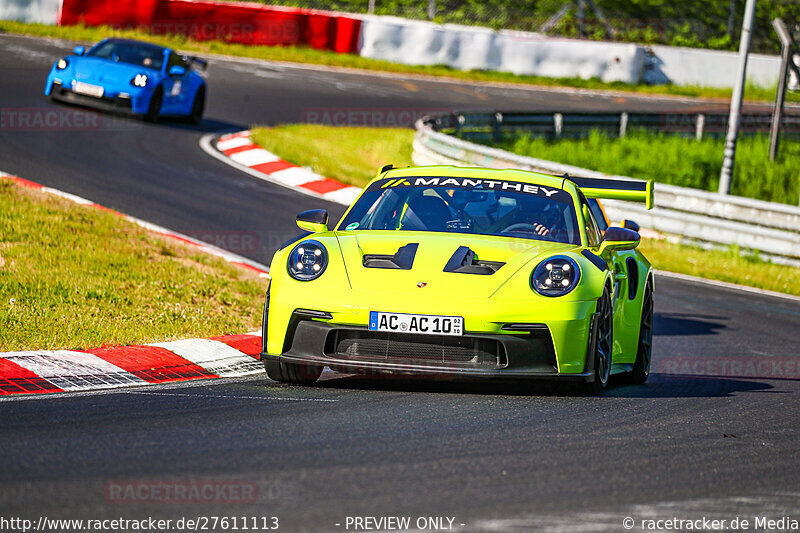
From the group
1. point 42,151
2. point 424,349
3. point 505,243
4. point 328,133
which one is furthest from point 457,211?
point 328,133

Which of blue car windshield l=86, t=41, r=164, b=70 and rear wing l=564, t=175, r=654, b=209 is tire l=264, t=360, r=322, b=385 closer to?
rear wing l=564, t=175, r=654, b=209

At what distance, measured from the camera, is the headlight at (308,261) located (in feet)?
21.9

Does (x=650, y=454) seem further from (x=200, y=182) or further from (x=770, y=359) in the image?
(x=200, y=182)

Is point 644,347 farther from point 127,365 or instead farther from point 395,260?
point 127,365

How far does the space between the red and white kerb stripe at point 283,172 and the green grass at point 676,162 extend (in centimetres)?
567

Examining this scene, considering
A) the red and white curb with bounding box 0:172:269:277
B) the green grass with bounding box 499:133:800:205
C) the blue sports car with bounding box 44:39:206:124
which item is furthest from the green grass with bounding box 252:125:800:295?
the red and white curb with bounding box 0:172:269:277

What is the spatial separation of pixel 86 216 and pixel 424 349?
6058mm

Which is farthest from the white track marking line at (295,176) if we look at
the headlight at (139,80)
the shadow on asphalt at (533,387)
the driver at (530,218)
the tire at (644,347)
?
the driver at (530,218)

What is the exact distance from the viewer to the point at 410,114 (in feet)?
87.6

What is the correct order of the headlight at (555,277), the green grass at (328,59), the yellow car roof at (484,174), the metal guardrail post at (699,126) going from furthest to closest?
the green grass at (328,59)
the metal guardrail post at (699,126)
the yellow car roof at (484,174)
the headlight at (555,277)

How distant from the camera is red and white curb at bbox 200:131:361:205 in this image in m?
17.1

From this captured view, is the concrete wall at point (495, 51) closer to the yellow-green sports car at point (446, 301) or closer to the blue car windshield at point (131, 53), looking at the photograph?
the blue car windshield at point (131, 53)

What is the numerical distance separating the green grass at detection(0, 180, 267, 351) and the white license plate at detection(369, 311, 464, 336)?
7.14 ft

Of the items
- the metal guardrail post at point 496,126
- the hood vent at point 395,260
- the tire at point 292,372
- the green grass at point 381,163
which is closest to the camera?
the hood vent at point 395,260
